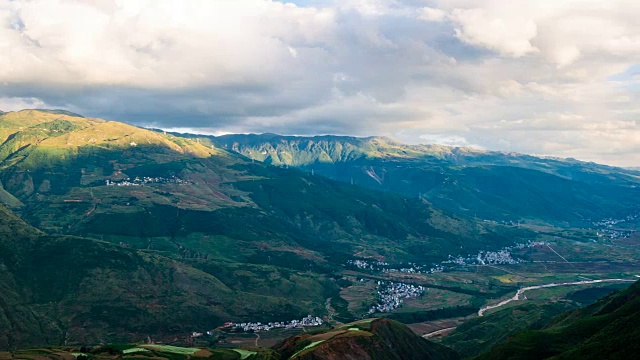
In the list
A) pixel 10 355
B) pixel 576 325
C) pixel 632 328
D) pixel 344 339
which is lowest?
pixel 10 355

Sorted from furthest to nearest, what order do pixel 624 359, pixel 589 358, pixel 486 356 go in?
1. pixel 486 356
2. pixel 589 358
3. pixel 624 359

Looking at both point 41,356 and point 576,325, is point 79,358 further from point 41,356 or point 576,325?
point 576,325

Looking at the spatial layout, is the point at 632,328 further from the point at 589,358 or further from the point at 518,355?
the point at 518,355

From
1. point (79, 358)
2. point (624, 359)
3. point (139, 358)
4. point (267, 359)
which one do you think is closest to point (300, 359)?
point (267, 359)

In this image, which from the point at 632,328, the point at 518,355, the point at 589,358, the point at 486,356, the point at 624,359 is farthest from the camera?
the point at 486,356

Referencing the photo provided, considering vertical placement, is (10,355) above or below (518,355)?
below

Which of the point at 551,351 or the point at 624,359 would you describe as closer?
the point at 624,359

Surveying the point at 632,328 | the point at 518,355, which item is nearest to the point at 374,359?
the point at 518,355
